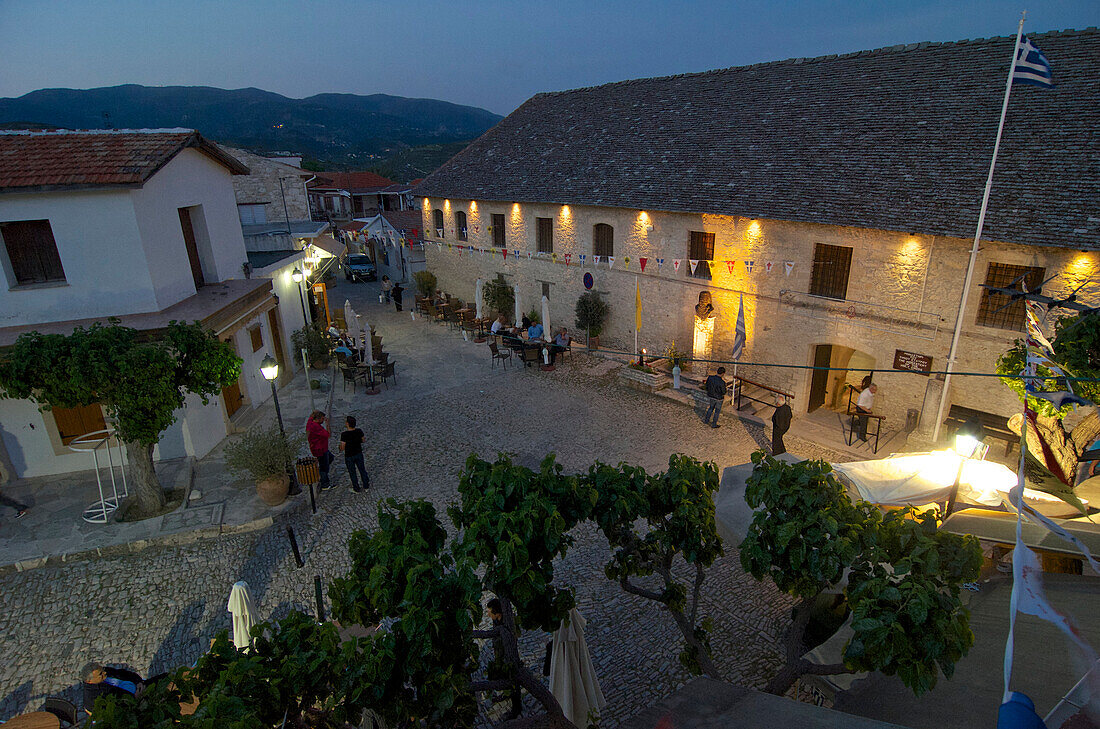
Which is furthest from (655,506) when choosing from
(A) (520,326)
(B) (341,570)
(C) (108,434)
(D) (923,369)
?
(A) (520,326)

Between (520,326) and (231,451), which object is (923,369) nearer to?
(520,326)

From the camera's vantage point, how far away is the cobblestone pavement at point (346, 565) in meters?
7.59

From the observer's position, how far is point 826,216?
1373 cm

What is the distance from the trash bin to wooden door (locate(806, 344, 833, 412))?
1308 centimetres

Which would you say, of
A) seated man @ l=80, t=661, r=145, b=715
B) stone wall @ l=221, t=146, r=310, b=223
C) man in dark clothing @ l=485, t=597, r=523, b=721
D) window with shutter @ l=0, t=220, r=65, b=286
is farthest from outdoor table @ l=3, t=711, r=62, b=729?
stone wall @ l=221, t=146, r=310, b=223

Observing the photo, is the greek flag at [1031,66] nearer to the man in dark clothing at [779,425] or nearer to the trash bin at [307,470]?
the man in dark clothing at [779,425]

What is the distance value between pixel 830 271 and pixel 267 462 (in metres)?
14.3

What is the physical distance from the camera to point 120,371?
354 inches

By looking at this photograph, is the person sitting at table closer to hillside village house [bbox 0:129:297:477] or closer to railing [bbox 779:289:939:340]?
railing [bbox 779:289:939:340]

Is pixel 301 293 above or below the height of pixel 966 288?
below

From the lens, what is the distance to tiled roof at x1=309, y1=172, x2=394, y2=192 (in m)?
57.8

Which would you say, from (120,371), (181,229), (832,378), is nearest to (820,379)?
(832,378)

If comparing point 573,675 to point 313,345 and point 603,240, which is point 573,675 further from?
point 603,240

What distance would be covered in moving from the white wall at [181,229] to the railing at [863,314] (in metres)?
15.6
